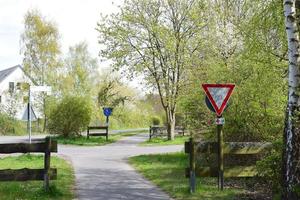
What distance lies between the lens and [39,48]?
50.9 meters

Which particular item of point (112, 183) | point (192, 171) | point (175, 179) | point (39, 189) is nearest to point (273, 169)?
point (192, 171)

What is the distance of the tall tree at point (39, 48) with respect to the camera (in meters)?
50.9

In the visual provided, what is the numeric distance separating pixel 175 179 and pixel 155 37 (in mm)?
20158

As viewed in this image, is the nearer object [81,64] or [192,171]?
[192,171]

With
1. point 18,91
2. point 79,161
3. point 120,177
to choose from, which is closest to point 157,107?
point 18,91

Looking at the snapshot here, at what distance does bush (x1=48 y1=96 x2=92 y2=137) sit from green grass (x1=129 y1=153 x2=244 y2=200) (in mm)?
12791

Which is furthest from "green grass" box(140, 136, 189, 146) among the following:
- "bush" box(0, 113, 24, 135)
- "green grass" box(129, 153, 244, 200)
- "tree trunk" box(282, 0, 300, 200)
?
"tree trunk" box(282, 0, 300, 200)

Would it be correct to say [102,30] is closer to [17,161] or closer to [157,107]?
[17,161]

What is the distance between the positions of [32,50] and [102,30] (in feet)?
67.2

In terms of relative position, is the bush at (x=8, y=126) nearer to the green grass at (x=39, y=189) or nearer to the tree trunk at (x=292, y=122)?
the green grass at (x=39, y=189)

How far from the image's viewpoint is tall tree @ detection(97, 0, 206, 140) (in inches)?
1243

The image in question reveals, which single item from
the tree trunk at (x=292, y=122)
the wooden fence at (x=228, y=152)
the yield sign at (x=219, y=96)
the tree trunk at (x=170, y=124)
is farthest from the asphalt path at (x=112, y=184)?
the tree trunk at (x=170, y=124)

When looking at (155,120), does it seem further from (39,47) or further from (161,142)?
(161,142)

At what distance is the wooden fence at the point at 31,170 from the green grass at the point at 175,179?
2669 mm
